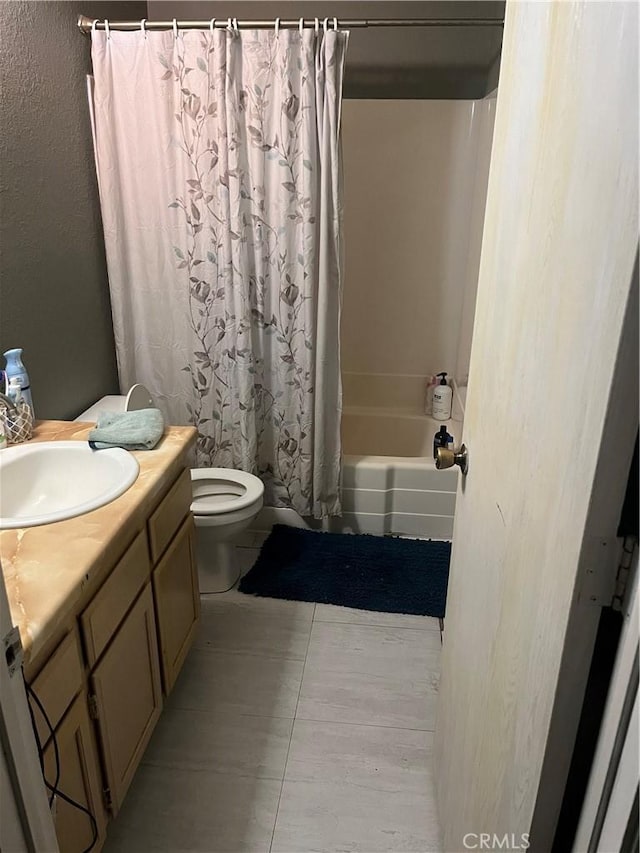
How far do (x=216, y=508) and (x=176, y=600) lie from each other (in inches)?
19.1

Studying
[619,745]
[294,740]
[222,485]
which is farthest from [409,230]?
[619,745]

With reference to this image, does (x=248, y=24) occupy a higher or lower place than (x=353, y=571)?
higher

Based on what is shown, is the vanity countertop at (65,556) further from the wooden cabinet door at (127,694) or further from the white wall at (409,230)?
the white wall at (409,230)

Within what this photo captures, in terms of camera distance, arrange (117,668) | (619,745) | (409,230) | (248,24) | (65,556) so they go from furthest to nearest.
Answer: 1. (409,230)
2. (248,24)
3. (117,668)
4. (65,556)
5. (619,745)

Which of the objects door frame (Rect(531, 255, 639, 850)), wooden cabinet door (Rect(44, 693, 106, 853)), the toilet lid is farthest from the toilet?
door frame (Rect(531, 255, 639, 850))

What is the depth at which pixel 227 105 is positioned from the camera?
2.18 meters

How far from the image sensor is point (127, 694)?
1.45m

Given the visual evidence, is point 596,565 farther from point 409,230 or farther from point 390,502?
point 409,230

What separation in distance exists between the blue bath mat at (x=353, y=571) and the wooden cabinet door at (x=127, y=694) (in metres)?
0.84

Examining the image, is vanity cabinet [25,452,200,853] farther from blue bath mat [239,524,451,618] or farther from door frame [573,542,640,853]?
Result: door frame [573,542,640,853]

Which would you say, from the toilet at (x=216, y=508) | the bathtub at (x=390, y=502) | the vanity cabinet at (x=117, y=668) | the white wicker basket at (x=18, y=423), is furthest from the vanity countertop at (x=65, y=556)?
the bathtub at (x=390, y=502)

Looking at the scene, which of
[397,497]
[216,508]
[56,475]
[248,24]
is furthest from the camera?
[397,497]

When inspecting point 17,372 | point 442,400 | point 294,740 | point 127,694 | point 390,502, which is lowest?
point 294,740

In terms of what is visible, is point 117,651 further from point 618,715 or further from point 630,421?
point 630,421
